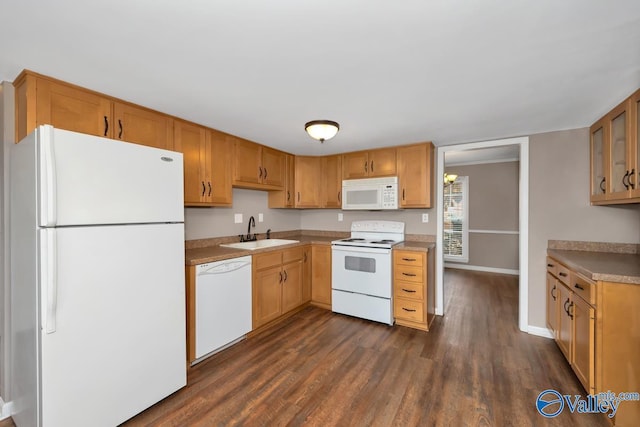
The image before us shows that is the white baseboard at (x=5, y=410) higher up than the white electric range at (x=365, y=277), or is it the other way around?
the white electric range at (x=365, y=277)

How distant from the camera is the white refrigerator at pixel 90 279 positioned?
4.45ft

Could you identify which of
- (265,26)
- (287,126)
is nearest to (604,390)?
(265,26)

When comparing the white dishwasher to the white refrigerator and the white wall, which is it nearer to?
the white refrigerator

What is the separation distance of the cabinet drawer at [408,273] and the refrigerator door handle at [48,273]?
9.54 feet

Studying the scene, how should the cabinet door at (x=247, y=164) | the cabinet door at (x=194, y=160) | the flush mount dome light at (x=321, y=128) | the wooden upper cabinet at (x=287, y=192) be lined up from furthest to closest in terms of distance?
the wooden upper cabinet at (x=287, y=192) → the cabinet door at (x=247, y=164) → the cabinet door at (x=194, y=160) → the flush mount dome light at (x=321, y=128)

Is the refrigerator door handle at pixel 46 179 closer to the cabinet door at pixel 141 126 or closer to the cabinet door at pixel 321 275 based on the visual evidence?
the cabinet door at pixel 141 126

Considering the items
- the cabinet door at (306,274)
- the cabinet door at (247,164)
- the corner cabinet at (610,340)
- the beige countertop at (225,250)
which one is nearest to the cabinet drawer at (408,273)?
the beige countertop at (225,250)

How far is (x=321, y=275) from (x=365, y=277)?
2.22 ft

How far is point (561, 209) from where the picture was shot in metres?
2.80

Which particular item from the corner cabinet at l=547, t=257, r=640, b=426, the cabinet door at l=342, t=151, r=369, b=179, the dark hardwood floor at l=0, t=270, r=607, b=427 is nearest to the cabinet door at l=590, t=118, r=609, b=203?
the corner cabinet at l=547, t=257, r=640, b=426

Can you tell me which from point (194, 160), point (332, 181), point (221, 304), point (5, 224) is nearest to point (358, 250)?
point (332, 181)

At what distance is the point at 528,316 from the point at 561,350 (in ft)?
1.80

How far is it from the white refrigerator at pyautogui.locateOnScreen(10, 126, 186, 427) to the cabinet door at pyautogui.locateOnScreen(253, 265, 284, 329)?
39.2 inches

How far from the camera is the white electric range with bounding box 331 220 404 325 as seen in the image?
3100mm
